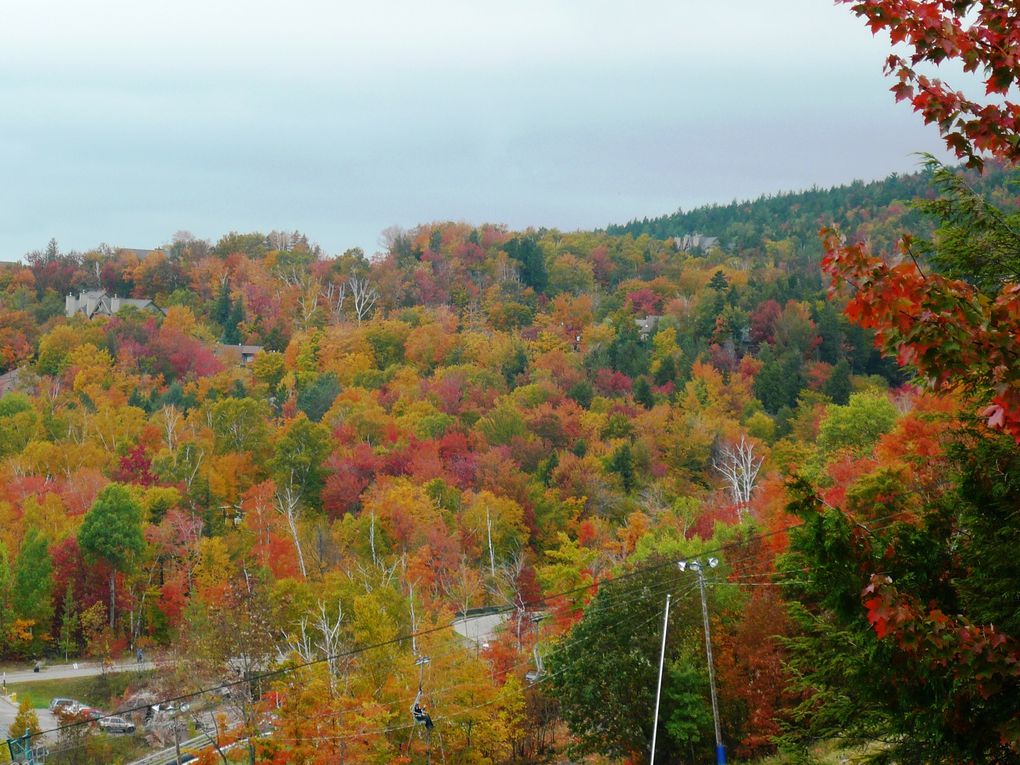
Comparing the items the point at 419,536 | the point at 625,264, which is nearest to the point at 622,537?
the point at 419,536

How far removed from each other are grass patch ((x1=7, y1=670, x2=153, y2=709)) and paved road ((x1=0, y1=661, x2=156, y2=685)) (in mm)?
747

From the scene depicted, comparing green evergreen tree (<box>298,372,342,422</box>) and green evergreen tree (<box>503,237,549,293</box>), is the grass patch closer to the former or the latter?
green evergreen tree (<box>298,372,342,422</box>)

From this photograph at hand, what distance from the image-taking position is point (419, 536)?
63.6 metres

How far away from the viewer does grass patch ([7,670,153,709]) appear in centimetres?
5094

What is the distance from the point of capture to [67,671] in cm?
5559

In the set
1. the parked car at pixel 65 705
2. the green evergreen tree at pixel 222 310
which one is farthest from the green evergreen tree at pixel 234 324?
the parked car at pixel 65 705

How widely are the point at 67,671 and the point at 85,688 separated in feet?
12.4

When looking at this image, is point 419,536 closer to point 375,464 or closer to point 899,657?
point 375,464

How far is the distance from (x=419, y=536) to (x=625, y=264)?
91.6 metres

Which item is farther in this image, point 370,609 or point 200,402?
point 200,402

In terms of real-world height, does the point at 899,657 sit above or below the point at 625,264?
below

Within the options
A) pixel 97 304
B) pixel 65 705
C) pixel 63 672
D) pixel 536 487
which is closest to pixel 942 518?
pixel 65 705

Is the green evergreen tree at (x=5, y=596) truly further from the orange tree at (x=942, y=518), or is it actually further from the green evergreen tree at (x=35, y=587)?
the orange tree at (x=942, y=518)

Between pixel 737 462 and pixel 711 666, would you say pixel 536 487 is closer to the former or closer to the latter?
pixel 737 462
